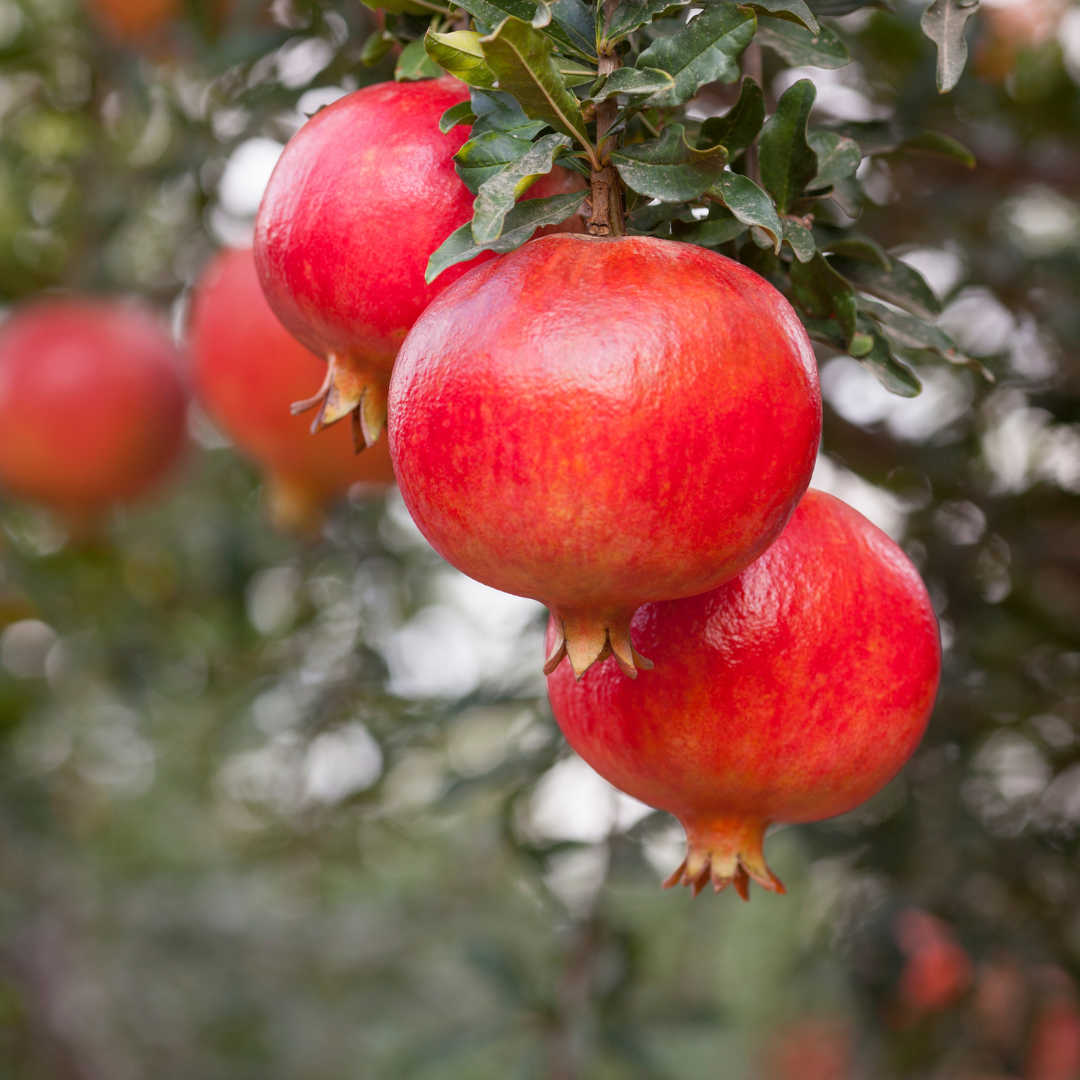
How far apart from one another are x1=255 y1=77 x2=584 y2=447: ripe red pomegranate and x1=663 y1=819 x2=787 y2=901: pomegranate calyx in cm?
34

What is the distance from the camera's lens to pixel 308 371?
1456 millimetres

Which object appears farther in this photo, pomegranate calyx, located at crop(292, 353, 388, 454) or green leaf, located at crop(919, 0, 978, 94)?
pomegranate calyx, located at crop(292, 353, 388, 454)

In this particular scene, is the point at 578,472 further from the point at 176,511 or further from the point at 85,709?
the point at 85,709

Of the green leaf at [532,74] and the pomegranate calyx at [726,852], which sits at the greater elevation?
the green leaf at [532,74]

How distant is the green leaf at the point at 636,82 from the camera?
0.54m

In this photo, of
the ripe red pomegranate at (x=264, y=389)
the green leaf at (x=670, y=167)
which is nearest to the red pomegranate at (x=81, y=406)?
the ripe red pomegranate at (x=264, y=389)

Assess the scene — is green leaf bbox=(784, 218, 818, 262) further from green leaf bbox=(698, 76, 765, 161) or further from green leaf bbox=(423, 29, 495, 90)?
green leaf bbox=(423, 29, 495, 90)

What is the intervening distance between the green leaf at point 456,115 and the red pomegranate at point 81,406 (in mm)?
1555

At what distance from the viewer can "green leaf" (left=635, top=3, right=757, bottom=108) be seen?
1.80 feet

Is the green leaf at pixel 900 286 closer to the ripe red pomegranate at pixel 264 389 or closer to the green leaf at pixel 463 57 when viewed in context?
the green leaf at pixel 463 57

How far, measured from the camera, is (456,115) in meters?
0.63

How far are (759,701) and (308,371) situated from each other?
977 millimetres

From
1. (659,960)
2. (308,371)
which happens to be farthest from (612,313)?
(659,960)

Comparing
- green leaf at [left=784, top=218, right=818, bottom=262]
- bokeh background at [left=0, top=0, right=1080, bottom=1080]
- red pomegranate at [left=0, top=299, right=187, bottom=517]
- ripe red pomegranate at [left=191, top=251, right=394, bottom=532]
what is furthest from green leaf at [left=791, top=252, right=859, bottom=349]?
red pomegranate at [left=0, top=299, right=187, bottom=517]
